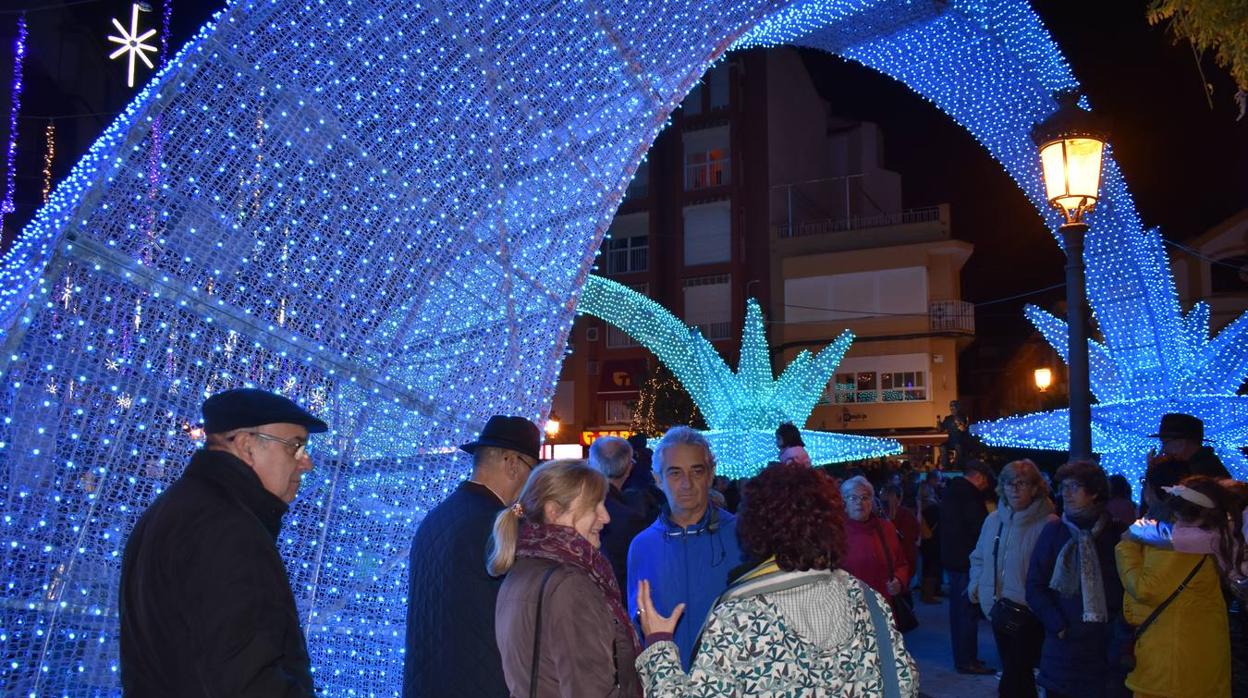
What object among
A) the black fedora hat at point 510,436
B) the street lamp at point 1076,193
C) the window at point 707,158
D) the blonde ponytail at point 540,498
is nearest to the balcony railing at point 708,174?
the window at point 707,158

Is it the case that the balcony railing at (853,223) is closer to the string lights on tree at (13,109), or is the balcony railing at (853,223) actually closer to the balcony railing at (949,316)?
the balcony railing at (949,316)

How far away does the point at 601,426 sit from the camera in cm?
3694

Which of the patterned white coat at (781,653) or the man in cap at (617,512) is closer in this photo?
the patterned white coat at (781,653)

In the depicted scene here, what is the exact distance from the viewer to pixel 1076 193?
6121mm

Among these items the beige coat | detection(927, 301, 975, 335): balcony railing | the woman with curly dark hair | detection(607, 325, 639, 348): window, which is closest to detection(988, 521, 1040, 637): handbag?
the woman with curly dark hair

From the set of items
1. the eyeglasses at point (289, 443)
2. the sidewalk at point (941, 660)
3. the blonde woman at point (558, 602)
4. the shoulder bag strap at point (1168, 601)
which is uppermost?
the eyeglasses at point (289, 443)

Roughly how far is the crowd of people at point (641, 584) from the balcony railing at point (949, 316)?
2577 centimetres

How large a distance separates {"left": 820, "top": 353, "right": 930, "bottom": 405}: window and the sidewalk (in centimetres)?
1979

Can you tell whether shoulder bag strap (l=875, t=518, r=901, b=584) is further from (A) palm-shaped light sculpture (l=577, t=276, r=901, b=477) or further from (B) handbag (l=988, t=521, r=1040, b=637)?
(A) palm-shaped light sculpture (l=577, t=276, r=901, b=477)

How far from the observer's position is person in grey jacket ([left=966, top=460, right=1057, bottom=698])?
528cm

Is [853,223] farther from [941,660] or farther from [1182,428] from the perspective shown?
[1182,428]

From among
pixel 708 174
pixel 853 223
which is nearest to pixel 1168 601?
pixel 853 223

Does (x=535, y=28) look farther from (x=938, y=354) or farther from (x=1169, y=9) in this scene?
(x=938, y=354)

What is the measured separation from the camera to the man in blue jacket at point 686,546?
12.6 feet
